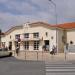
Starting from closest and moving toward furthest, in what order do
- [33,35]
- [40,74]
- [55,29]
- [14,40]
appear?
[40,74] → [55,29] → [33,35] → [14,40]

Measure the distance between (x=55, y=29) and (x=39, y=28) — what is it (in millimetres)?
4843

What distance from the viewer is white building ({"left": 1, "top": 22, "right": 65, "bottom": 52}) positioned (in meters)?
61.2

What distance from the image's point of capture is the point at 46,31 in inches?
2482

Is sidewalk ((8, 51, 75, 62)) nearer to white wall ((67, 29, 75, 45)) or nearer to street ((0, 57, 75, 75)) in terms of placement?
street ((0, 57, 75, 75))

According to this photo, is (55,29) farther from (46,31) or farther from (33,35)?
(33,35)

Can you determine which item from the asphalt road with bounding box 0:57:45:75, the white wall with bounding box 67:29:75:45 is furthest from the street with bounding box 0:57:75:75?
the white wall with bounding box 67:29:75:45

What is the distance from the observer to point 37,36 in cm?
6475

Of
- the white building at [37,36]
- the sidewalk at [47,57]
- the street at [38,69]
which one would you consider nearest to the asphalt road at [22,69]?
the street at [38,69]

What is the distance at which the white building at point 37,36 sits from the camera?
Result: 6125cm

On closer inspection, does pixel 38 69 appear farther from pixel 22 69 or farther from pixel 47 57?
pixel 47 57

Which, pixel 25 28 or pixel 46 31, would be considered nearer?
pixel 46 31

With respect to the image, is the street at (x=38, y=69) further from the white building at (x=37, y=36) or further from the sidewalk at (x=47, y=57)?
the white building at (x=37, y=36)

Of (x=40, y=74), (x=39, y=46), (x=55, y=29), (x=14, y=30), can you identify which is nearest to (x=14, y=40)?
(x=14, y=30)

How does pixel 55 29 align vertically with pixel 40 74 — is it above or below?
above
